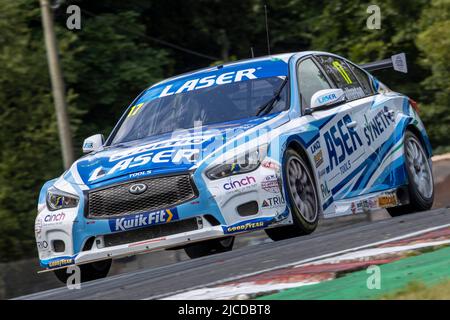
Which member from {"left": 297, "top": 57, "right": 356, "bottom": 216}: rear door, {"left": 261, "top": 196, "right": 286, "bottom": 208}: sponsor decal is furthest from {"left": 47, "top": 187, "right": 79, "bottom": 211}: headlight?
{"left": 297, "top": 57, "right": 356, "bottom": 216}: rear door

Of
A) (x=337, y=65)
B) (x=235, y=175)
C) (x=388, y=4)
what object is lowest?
(x=235, y=175)

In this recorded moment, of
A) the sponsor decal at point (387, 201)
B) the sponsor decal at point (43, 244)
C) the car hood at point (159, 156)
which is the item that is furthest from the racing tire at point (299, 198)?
the sponsor decal at point (43, 244)

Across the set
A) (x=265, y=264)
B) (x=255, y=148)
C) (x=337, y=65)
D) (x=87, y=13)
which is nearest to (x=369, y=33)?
(x=87, y=13)

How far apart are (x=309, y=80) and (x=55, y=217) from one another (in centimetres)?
272

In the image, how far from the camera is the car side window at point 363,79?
1069 centimetres

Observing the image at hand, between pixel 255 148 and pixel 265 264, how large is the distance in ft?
5.26

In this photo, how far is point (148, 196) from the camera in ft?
26.0

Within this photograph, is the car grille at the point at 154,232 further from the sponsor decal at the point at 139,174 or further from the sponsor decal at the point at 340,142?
the sponsor decal at the point at 340,142

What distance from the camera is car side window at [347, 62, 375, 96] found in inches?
421

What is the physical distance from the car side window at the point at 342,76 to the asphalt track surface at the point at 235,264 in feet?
6.41

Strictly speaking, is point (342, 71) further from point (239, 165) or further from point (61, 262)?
point (61, 262)

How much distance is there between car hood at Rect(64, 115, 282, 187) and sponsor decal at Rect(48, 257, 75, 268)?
59 cm
